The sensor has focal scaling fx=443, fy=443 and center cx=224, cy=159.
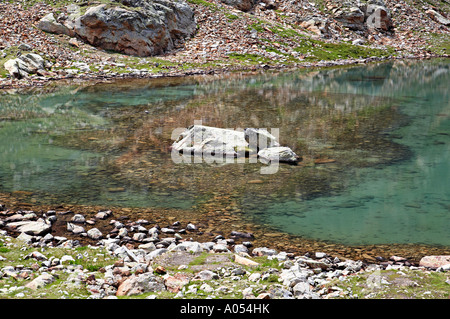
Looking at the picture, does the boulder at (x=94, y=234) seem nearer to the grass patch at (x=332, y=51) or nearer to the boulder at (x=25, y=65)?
the boulder at (x=25, y=65)

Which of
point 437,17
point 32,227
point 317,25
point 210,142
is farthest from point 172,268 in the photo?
point 437,17

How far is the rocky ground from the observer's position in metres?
55.0

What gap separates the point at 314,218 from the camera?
15.2 metres

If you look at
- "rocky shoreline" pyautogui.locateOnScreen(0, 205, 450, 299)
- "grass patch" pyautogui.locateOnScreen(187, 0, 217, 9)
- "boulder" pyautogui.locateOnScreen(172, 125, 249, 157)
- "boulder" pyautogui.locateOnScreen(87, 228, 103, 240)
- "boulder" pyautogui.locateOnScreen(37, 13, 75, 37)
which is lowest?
"boulder" pyautogui.locateOnScreen(172, 125, 249, 157)

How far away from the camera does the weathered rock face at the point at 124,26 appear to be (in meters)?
62.1

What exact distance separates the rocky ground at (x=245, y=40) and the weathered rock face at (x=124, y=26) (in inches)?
29.6

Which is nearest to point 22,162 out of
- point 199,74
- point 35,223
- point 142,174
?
point 142,174

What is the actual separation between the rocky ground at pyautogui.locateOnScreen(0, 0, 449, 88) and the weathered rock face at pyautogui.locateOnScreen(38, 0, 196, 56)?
2.46 feet

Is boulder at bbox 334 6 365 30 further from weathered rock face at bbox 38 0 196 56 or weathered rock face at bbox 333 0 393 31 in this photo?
weathered rock face at bbox 38 0 196 56

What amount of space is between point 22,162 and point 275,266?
51.8ft

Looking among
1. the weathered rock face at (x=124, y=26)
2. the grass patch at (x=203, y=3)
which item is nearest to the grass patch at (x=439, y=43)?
the grass patch at (x=203, y=3)

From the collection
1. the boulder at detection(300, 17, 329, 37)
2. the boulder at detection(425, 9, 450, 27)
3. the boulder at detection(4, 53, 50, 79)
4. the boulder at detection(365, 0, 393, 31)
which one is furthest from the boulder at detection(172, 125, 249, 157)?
the boulder at detection(425, 9, 450, 27)

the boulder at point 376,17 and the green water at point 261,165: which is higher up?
the boulder at point 376,17
